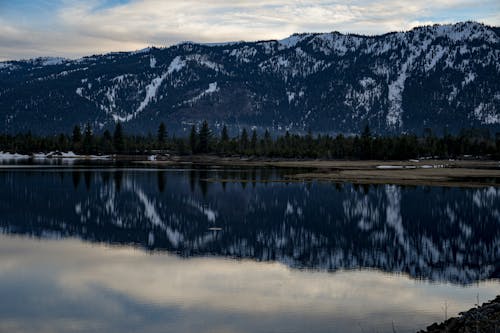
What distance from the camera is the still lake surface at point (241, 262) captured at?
75.7ft

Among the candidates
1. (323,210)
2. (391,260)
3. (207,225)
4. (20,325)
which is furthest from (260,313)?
(323,210)

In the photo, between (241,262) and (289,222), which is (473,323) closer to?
(241,262)

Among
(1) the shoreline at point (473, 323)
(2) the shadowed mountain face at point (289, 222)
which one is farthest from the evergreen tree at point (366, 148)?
(1) the shoreline at point (473, 323)

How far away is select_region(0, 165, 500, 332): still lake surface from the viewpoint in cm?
2308

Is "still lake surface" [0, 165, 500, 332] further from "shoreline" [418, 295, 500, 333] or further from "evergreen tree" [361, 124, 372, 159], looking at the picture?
"evergreen tree" [361, 124, 372, 159]

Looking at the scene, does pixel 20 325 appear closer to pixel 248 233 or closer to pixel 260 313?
pixel 260 313

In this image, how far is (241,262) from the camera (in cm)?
3344

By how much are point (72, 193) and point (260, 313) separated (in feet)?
162

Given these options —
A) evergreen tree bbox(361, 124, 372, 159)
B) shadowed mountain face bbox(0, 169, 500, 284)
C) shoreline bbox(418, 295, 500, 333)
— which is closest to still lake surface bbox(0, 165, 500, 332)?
shadowed mountain face bbox(0, 169, 500, 284)

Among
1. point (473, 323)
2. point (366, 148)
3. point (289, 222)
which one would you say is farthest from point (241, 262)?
point (366, 148)

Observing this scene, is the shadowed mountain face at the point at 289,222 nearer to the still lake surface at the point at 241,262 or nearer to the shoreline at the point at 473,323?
the still lake surface at the point at 241,262

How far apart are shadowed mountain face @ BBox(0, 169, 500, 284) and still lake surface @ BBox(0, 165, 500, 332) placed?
0.56 feet

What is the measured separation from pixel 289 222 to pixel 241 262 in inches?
635

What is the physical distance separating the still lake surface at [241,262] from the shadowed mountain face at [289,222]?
17 centimetres
